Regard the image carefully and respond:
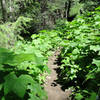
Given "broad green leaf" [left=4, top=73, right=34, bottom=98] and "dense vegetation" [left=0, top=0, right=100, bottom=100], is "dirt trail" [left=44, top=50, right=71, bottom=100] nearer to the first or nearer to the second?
"dense vegetation" [left=0, top=0, right=100, bottom=100]

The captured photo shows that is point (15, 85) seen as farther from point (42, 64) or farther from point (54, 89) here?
point (54, 89)

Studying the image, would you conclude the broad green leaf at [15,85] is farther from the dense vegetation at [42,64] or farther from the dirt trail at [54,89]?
the dirt trail at [54,89]

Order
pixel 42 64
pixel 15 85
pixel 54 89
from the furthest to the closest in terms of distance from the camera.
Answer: pixel 54 89 → pixel 42 64 → pixel 15 85

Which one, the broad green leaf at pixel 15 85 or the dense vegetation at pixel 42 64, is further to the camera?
the dense vegetation at pixel 42 64

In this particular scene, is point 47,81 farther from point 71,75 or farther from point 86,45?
point 86,45

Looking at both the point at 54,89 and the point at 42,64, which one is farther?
the point at 54,89

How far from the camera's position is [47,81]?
140 inches

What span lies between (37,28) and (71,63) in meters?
7.79

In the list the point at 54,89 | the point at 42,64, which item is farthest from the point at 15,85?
the point at 54,89

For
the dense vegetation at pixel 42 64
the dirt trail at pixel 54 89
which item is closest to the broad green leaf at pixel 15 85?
the dense vegetation at pixel 42 64

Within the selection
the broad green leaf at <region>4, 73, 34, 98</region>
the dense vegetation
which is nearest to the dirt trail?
the dense vegetation

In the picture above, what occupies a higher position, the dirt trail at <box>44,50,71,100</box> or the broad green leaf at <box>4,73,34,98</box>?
the broad green leaf at <box>4,73,34,98</box>

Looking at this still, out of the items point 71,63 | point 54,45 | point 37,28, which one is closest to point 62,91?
point 71,63

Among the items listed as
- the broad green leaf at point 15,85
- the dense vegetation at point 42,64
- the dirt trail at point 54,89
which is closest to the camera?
the broad green leaf at point 15,85
